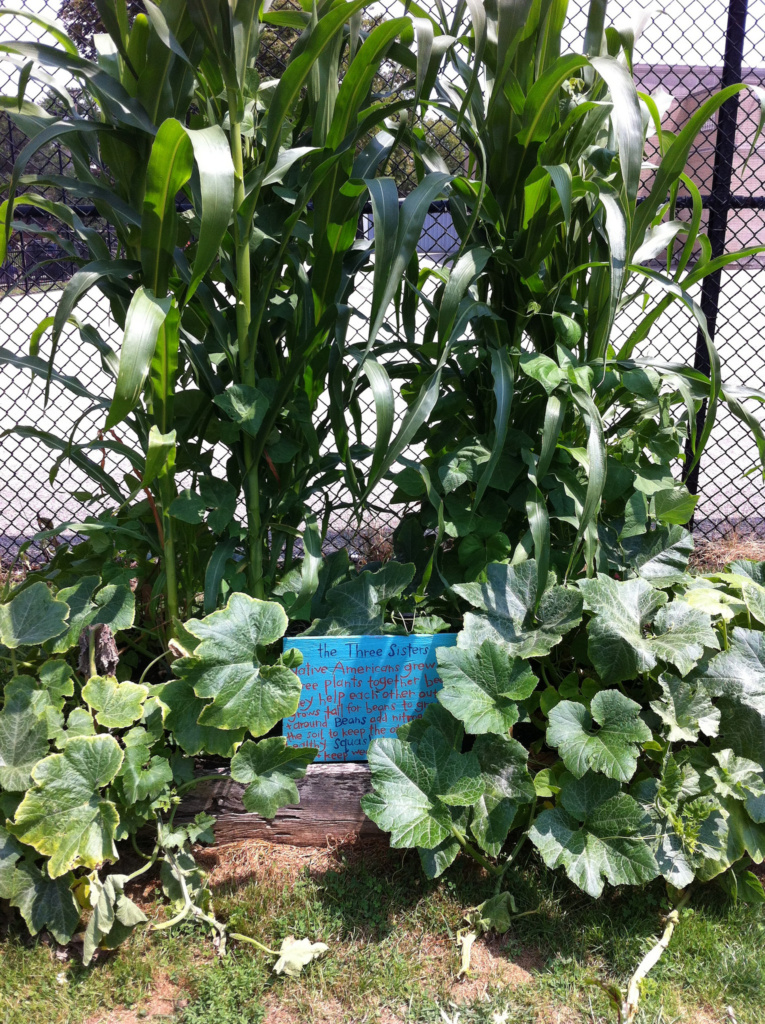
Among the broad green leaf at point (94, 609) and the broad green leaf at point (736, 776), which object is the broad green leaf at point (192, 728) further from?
the broad green leaf at point (736, 776)

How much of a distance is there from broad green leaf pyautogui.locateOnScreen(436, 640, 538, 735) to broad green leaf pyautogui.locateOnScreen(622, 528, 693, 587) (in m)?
0.43

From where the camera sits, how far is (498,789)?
132 centimetres

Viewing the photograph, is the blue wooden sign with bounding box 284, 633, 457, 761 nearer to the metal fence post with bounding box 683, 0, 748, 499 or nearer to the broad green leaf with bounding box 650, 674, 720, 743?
the broad green leaf with bounding box 650, 674, 720, 743

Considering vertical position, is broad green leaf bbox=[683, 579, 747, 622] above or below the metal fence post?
below

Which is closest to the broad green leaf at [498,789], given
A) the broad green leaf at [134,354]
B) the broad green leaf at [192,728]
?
the broad green leaf at [192,728]

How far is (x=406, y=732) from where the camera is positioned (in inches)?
54.1

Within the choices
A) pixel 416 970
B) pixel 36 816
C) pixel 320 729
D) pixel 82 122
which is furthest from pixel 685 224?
pixel 36 816

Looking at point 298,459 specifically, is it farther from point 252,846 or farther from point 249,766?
point 252,846

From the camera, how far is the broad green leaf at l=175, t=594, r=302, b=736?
127 cm

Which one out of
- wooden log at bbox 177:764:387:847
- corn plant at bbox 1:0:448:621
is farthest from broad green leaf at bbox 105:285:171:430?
wooden log at bbox 177:764:387:847

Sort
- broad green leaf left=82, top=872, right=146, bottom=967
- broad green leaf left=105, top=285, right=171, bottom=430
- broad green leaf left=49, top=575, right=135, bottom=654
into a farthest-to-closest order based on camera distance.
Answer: broad green leaf left=49, top=575, right=135, bottom=654 < broad green leaf left=82, top=872, right=146, bottom=967 < broad green leaf left=105, top=285, right=171, bottom=430

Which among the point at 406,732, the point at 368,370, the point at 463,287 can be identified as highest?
the point at 463,287

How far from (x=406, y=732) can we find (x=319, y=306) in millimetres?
795

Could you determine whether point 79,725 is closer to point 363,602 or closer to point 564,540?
point 363,602
